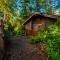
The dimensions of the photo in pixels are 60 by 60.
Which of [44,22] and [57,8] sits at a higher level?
[57,8]

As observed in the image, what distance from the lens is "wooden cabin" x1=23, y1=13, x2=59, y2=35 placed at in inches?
766

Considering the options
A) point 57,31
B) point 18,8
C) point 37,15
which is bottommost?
point 57,31

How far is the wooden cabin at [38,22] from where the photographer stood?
1945 centimetres

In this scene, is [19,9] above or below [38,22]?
above

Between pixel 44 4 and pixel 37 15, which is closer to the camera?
pixel 37 15

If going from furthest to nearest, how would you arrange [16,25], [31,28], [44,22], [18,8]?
1. [18,8]
2. [16,25]
3. [31,28]
4. [44,22]

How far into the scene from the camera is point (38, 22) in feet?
Answer: 67.6

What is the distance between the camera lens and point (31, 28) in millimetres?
21391

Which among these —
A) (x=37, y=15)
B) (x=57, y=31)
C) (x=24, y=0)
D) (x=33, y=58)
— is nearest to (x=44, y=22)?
(x=37, y=15)

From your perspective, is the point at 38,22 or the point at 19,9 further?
the point at 19,9

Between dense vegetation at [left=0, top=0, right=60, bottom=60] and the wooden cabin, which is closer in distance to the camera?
the wooden cabin

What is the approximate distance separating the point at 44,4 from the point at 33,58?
26.5 metres

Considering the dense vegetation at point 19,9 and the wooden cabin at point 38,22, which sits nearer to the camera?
the wooden cabin at point 38,22

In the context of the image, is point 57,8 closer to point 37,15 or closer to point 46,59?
point 37,15
